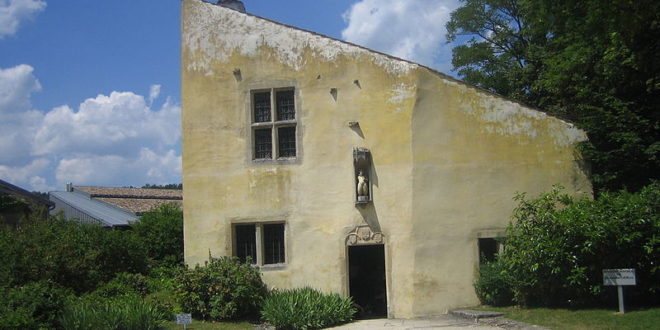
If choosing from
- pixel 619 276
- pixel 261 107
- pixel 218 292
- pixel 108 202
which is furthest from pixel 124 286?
pixel 108 202

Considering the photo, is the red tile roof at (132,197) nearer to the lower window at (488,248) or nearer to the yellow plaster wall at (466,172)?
the yellow plaster wall at (466,172)

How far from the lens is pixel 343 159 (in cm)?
1500

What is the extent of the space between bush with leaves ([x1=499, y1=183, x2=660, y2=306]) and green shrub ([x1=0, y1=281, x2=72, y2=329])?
9.45m

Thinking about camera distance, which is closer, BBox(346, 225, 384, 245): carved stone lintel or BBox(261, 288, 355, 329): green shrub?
BBox(261, 288, 355, 329): green shrub

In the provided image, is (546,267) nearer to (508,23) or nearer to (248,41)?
(248,41)

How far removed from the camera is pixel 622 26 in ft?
35.6

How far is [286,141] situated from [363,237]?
3.19 meters

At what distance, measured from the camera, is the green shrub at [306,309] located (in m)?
13.3

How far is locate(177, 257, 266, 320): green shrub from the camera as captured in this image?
45.3ft

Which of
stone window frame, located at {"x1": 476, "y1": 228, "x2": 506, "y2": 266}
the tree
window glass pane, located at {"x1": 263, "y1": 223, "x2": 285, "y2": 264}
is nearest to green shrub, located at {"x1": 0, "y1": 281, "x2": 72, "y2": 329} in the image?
window glass pane, located at {"x1": 263, "y1": 223, "x2": 285, "y2": 264}

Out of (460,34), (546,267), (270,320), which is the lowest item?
(270,320)

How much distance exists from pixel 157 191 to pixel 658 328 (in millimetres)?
39909

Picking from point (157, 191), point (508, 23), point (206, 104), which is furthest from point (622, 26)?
point (157, 191)

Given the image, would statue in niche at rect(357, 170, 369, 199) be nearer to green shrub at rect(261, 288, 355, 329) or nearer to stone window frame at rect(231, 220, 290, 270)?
stone window frame at rect(231, 220, 290, 270)
